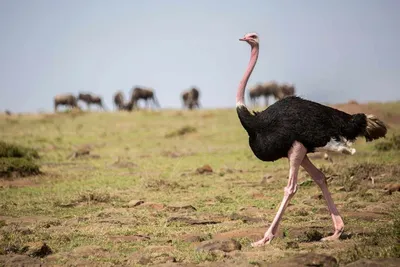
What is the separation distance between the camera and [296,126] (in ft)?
24.8

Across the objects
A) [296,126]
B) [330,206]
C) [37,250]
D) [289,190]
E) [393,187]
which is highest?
[296,126]

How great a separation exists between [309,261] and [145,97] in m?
46.0

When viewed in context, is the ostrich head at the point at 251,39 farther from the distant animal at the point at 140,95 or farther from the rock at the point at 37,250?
the distant animal at the point at 140,95

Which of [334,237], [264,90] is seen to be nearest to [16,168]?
[334,237]

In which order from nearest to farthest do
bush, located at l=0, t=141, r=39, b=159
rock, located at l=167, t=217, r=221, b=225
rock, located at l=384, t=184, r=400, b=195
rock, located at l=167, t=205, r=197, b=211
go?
rock, located at l=167, t=217, r=221, b=225 → rock, located at l=167, t=205, r=197, b=211 → rock, located at l=384, t=184, r=400, b=195 → bush, located at l=0, t=141, r=39, b=159

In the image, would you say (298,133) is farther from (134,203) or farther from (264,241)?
(134,203)

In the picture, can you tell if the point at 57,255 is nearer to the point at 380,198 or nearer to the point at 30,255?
the point at 30,255

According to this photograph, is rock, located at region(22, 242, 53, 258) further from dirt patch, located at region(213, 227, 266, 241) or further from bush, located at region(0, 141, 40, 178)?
bush, located at region(0, 141, 40, 178)

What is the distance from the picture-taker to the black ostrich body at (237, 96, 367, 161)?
24.8ft

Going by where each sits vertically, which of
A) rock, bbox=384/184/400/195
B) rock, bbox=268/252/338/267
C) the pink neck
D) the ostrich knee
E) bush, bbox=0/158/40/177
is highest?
the pink neck

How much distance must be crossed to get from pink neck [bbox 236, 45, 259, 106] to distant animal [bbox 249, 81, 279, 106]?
126 feet

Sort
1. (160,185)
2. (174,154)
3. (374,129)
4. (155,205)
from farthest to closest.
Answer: (174,154)
(160,185)
(155,205)
(374,129)

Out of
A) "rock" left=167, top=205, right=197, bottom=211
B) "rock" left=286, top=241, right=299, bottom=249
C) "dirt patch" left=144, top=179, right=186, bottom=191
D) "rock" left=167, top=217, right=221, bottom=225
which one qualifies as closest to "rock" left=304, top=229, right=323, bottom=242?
"rock" left=286, top=241, right=299, bottom=249

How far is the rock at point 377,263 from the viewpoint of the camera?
575 centimetres
